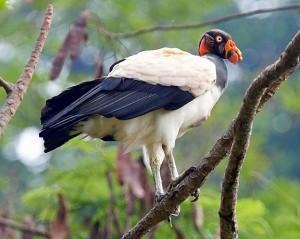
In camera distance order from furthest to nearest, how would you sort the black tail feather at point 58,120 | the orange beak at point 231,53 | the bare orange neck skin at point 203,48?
the bare orange neck skin at point 203,48
the orange beak at point 231,53
the black tail feather at point 58,120

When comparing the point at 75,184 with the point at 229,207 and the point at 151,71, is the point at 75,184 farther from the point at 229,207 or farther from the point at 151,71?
the point at 229,207

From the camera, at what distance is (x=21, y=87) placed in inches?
137

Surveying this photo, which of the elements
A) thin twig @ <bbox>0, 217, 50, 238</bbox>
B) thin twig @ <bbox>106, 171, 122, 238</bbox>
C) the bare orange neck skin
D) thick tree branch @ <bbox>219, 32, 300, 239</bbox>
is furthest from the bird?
thin twig @ <bbox>0, 217, 50, 238</bbox>

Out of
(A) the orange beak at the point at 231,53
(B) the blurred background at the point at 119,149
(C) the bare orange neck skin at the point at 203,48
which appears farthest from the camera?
(B) the blurred background at the point at 119,149

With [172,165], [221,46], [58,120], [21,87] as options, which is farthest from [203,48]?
[21,87]

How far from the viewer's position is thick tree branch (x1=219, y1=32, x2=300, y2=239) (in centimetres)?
279

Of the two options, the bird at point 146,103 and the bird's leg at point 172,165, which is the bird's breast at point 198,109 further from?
the bird's leg at point 172,165

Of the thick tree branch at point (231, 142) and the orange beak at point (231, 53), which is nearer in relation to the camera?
→ the thick tree branch at point (231, 142)

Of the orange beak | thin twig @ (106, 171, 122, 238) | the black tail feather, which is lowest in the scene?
thin twig @ (106, 171, 122, 238)

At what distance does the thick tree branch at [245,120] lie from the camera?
279cm

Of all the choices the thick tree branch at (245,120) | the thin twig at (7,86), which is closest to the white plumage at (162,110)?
the thin twig at (7,86)

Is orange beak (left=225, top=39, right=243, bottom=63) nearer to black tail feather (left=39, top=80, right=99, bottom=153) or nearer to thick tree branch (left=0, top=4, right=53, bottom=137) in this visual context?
black tail feather (left=39, top=80, right=99, bottom=153)

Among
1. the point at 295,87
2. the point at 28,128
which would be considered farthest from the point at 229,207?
the point at 295,87

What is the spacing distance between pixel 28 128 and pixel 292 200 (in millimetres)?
4497
